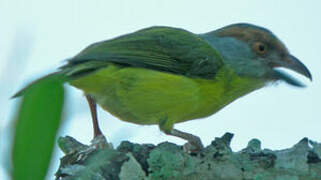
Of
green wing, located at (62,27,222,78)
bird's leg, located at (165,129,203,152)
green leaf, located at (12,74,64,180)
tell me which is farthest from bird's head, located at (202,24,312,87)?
green leaf, located at (12,74,64,180)

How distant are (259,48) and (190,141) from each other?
4.55 ft

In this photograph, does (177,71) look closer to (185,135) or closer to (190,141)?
(185,135)

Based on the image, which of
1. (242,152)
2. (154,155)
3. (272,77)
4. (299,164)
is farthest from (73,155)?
(272,77)

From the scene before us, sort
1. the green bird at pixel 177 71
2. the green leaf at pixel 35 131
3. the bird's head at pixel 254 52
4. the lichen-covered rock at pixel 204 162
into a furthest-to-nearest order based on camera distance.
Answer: the bird's head at pixel 254 52 → the green bird at pixel 177 71 → the lichen-covered rock at pixel 204 162 → the green leaf at pixel 35 131

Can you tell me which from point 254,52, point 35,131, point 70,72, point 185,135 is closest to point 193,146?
point 185,135

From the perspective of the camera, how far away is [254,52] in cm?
411

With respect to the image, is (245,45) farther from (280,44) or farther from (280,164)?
(280,164)

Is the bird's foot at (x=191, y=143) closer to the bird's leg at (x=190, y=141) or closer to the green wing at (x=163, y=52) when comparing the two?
the bird's leg at (x=190, y=141)

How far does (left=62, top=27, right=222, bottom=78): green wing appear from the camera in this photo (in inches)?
113

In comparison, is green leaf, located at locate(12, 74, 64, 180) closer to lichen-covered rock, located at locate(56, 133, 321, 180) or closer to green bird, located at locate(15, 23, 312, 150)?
green bird, located at locate(15, 23, 312, 150)

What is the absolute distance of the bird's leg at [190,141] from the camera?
298 centimetres

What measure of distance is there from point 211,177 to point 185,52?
1129 millimetres

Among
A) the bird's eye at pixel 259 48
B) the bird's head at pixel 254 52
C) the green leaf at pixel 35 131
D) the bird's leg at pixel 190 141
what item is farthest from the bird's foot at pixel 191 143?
the green leaf at pixel 35 131

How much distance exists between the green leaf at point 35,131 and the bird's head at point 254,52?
344 centimetres
